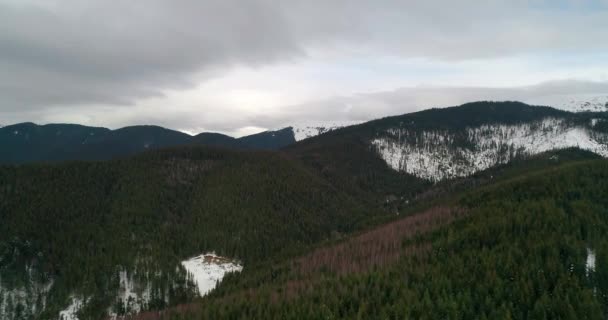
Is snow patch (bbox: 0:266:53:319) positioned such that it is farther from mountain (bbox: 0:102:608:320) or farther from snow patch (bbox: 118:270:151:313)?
snow patch (bbox: 118:270:151:313)

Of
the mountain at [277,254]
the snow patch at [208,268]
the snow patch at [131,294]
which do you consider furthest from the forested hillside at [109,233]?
the snow patch at [208,268]

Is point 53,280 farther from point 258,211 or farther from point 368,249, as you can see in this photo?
point 368,249

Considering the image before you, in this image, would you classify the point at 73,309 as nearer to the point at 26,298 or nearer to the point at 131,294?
the point at 131,294

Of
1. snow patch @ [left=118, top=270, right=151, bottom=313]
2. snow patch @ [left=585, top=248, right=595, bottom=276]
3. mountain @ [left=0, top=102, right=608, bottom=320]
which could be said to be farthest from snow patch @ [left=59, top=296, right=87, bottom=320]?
snow patch @ [left=585, top=248, right=595, bottom=276]

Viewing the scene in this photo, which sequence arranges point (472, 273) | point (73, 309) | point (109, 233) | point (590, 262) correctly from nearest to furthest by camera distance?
point (590, 262) → point (472, 273) → point (73, 309) → point (109, 233)

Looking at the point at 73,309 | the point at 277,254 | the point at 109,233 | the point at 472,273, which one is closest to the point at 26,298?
the point at 73,309
